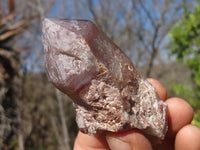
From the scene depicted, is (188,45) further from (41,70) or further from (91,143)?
(41,70)

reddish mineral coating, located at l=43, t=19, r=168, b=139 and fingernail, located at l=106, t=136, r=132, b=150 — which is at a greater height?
reddish mineral coating, located at l=43, t=19, r=168, b=139

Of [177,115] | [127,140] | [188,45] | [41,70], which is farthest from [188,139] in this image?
[41,70]

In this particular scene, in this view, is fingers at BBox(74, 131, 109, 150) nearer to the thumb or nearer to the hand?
the hand

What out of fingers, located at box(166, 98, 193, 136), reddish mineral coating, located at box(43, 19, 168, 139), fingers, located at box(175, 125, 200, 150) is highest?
reddish mineral coating, located at box(43, 19, 168, 139)

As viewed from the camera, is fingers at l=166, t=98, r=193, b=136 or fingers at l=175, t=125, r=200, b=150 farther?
fingers at l=166, t=98, r=193, b=136

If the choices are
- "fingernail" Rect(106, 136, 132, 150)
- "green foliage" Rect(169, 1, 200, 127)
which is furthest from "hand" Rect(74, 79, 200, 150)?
"green foliage" Rect(169, 1, 200, 127)

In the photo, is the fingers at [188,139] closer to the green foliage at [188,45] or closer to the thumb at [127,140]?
the thumb at [127,140]

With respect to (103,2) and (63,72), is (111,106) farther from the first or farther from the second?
(103,2)

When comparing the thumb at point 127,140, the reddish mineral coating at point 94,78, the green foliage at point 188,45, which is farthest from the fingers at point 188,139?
the green foliage at point 188,45
